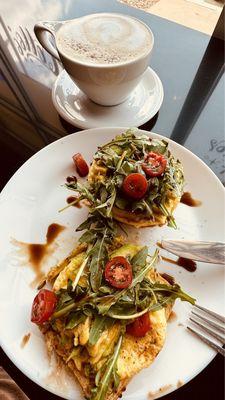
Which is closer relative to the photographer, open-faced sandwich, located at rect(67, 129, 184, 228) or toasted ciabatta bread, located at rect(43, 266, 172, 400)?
toasted ciabatta bread, located at rect(43, 266, 172, 400)

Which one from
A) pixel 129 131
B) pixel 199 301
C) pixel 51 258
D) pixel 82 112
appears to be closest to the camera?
pixel 199 301

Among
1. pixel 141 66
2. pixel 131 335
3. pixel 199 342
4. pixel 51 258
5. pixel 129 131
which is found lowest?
pixel 199 342

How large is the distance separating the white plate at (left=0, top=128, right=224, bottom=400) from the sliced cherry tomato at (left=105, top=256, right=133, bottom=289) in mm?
243

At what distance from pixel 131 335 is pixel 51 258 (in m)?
0.46

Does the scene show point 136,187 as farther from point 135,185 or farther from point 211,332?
point 211,332

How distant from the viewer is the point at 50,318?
3.70ft

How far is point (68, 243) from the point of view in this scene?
144 cm

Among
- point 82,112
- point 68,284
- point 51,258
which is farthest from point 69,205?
point 82,112

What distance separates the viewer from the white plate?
111 centimetres

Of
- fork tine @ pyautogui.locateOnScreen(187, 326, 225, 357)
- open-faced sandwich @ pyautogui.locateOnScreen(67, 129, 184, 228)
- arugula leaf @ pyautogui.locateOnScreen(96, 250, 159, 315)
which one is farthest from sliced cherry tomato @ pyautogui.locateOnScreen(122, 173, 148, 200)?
fork tine @ pyautogui.locateOnScreen(187, 326, 225, 357)

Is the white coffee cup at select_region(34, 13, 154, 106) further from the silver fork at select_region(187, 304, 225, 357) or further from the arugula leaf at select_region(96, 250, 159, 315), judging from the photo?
the silver fork at select_region(187, 304, 225, 357)

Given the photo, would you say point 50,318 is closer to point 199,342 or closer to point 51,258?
point 51,258

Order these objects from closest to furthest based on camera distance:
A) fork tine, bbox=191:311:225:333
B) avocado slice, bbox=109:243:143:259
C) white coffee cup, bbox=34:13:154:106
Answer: fork tine, bbox=191:311:225:333 → avocado slice, bbox=109:243:143:259 → white coffee cup, bbox=34:13:154:106

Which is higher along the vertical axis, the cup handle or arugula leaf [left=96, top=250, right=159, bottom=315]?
the cup handle
